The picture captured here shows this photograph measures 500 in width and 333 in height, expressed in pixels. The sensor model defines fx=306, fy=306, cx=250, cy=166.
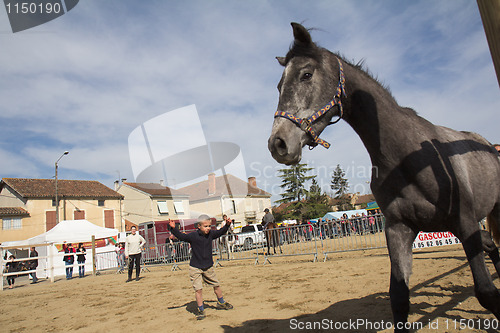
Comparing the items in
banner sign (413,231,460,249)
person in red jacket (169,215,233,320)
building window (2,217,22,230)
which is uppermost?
building window (2,217,22,230)

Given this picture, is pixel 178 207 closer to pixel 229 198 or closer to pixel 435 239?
pixel 229 198

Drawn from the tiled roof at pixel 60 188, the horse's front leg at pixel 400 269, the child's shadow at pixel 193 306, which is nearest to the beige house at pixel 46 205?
the tiled roof at pixel 60 188

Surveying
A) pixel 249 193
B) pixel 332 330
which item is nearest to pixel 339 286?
pixel 332 330

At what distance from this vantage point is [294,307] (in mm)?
5164

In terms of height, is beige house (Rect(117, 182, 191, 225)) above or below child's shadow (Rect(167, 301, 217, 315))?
above

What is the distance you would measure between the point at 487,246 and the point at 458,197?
6.08ft

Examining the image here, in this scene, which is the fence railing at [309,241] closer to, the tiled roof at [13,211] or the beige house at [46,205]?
the tiled roof at [13,211]

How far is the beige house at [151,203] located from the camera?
4650 cm

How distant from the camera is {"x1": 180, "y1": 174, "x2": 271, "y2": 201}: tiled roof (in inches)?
2178

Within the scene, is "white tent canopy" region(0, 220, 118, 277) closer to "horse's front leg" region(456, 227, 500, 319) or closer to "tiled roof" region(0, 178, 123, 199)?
"tiled roof" region(0, 178, 123, 199)

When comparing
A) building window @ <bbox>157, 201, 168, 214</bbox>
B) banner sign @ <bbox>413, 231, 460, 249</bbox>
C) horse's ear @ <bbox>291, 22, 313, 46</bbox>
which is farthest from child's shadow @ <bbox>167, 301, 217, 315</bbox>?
building window @ <bbox>157, 201, 168, 214</bbox>

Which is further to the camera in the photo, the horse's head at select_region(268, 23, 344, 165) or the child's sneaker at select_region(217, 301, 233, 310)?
the child's sneaker at select_region(217, 301, 233, 310)

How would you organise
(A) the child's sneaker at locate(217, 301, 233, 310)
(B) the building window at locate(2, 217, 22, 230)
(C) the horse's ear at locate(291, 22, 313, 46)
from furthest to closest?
(B) the building window at locate(2, 217, 22, 230) → (A) the child's sneaker at locate(217, 301, 233, 310) → (C) the horse's ear at locate(291, 22, 313, 46)

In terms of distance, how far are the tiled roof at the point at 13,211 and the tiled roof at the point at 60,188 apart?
65.5 inches
